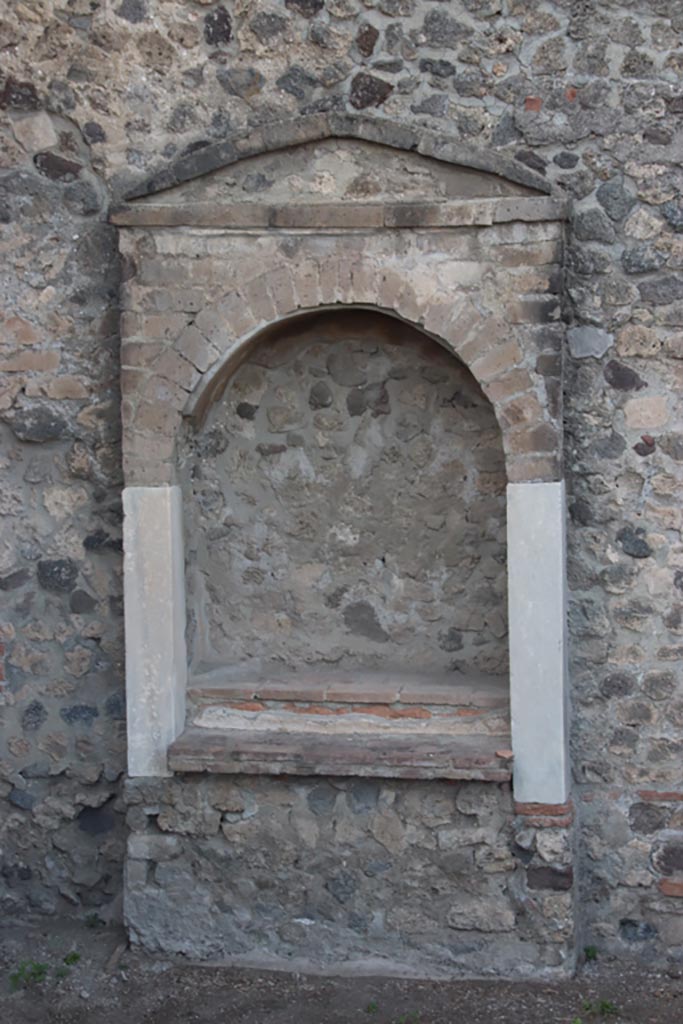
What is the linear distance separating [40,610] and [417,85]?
2396 millimetres

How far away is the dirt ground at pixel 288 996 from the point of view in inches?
160

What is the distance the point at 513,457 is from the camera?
13.7 feet

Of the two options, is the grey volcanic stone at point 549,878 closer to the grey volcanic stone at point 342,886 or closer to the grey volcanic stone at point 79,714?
the grey volcanic stone at point 342,886

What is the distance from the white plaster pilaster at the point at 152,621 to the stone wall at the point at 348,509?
230 millimetres

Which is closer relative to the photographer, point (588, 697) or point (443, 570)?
point (588, 697)

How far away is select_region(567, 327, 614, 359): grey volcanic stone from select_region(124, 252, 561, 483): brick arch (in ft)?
0.77

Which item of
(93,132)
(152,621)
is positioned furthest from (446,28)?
(152,621)

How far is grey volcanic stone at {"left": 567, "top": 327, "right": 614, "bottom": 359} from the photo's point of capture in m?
4.25

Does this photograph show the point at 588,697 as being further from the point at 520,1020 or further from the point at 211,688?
the point at 211,688

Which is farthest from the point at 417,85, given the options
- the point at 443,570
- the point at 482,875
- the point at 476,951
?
the point at 476,951

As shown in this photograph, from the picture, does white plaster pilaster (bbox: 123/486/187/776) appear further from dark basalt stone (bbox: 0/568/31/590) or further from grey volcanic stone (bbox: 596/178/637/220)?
grey volcanic stone (bbox: 596/178/637/220)

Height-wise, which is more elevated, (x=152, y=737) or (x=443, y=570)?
(x=443, y=570)

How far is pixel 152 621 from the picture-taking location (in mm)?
4422

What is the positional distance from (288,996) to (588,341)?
2.52 metres
